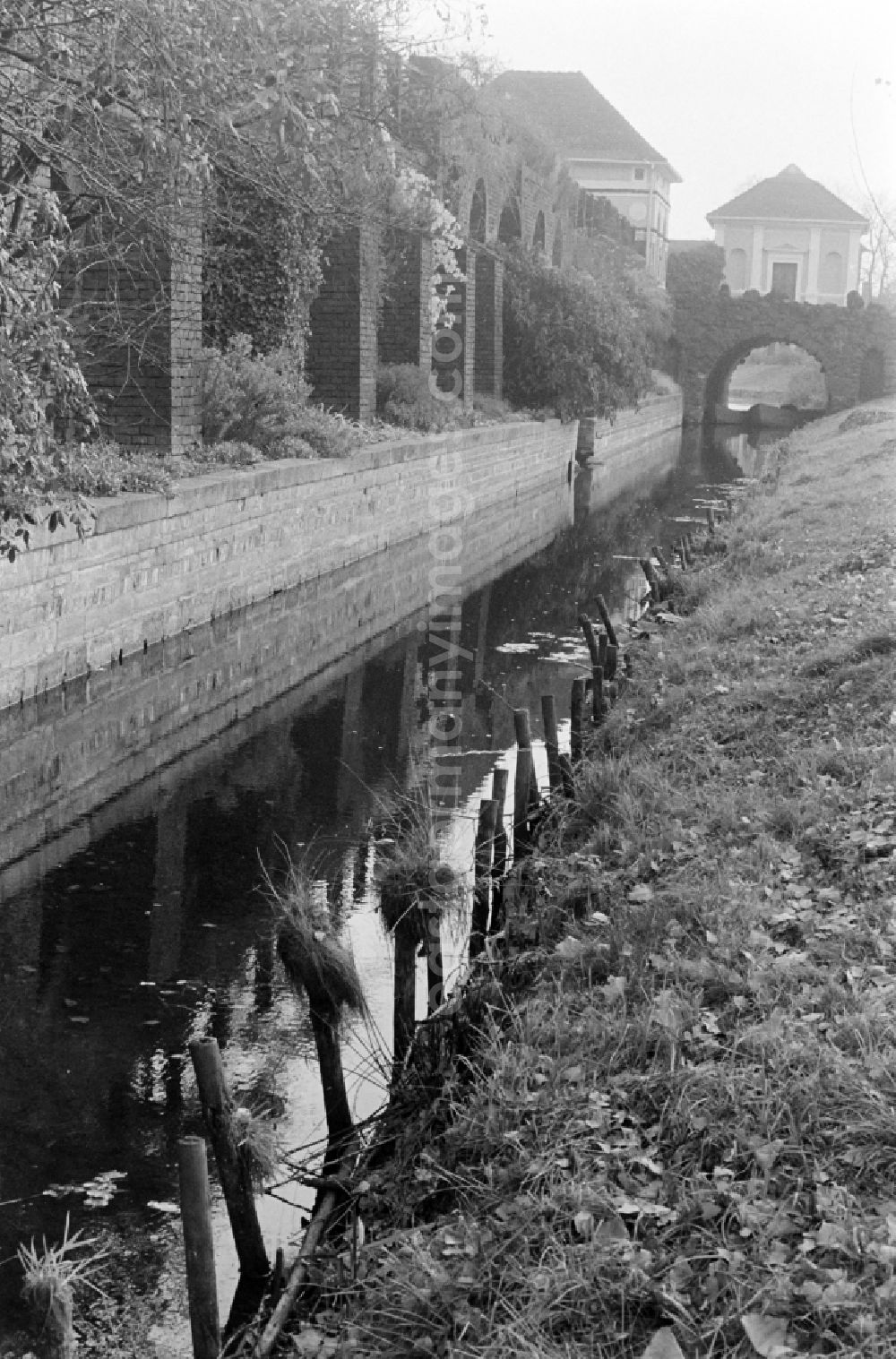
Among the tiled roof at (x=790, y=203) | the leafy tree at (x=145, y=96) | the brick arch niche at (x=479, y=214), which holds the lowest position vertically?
the leafy tree at (x=145, y=96)

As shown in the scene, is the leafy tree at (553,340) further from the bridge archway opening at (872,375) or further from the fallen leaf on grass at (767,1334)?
the fallen leaf on grass at (767,1334)

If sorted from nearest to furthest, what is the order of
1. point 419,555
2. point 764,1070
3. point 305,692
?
point 764,1070 < point 305,692 < point 419,555

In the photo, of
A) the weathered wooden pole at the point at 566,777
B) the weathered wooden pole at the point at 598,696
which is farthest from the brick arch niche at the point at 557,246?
the weathered wooden pole at the point at 566,777

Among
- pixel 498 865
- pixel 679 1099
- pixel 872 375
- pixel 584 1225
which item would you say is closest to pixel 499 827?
pixel 498 865

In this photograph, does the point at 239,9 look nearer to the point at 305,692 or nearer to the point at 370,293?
the point at 305,692

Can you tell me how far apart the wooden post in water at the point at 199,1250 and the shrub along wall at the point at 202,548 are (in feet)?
22.1

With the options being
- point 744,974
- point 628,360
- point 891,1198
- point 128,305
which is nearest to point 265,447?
point 128,305

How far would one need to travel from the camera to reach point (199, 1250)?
3.65 meters

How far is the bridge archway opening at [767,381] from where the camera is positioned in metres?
58.0

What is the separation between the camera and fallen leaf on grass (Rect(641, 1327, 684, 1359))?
3.34 meters

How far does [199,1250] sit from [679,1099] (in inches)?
52.9

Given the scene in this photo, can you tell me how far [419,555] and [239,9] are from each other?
10571mm

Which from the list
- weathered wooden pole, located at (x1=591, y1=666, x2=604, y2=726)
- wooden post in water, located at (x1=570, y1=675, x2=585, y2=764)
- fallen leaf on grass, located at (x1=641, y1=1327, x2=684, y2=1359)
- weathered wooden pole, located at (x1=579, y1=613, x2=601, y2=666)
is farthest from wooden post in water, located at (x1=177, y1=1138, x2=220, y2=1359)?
weathered wooden pole, located at (x1=579, y1=613, x2=601, y2=666)

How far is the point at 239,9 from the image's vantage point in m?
9.27
